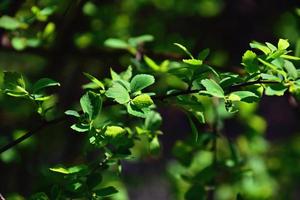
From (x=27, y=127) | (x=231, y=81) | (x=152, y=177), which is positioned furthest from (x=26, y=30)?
(x=152, y=177)

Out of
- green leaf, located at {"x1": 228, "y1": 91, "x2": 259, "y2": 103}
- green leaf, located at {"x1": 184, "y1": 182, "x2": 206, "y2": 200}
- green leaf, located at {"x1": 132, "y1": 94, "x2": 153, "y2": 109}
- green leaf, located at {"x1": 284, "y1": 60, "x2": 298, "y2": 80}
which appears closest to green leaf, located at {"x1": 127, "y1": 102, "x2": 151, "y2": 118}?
green leaf, located at {"x1": 132, "y1": 94, "x2": 153, "y2": 109}

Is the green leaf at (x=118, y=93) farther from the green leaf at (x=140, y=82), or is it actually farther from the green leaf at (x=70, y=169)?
the green leaf at (x=70, y=169)

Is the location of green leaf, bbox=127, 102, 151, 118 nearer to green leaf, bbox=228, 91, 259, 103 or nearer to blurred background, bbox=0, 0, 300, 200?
green leaf, bbox=228, 91, 259, 103

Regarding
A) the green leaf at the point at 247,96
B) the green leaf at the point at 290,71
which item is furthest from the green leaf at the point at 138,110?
the green leaf at the point at 290,71

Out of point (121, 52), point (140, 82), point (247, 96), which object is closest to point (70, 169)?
point (140, 82)

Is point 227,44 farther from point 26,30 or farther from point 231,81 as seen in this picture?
point 231,81

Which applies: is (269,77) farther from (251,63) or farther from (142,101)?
(142,101)
